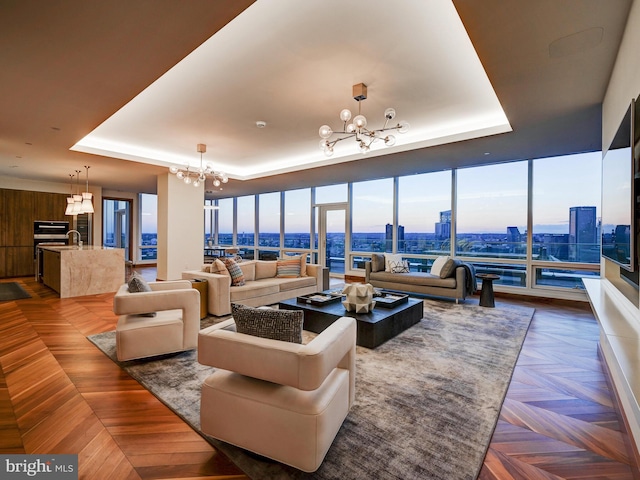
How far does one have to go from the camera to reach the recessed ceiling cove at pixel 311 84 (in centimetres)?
244

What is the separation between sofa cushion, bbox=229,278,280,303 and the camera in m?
4.72

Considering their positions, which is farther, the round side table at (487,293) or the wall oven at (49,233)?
the wall oven at (49,233)

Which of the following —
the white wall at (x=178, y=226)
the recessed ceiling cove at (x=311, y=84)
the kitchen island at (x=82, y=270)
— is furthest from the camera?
the white wall at (x=178, y=226)

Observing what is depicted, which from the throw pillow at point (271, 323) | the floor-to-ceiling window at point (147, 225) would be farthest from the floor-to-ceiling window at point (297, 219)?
the throw pillow at point (271, 323)

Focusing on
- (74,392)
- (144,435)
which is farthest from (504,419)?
(74,392)

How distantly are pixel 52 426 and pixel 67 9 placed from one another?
2605 mm

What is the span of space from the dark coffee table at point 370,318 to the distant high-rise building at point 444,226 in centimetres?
334

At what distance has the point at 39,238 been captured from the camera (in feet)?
27.7

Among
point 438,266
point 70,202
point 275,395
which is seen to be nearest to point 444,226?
point 438,266

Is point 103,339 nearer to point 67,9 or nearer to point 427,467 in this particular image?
point 67,9

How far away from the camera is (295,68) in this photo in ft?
10.1

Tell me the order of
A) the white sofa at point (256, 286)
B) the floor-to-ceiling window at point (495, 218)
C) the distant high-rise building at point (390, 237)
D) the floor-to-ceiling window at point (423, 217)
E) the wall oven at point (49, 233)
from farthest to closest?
the wall oven at point (49, 233) < the distant high-rise building at point (390, 237) < the floor-to-ceiling window at point (423, 217) < the floor-to-ceiling window at point (495, 218) < the white sofa at point (256, 286)

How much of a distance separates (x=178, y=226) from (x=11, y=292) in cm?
319

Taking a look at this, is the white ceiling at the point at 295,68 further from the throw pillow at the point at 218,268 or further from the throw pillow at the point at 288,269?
the throw pillow at the point at 288,269
